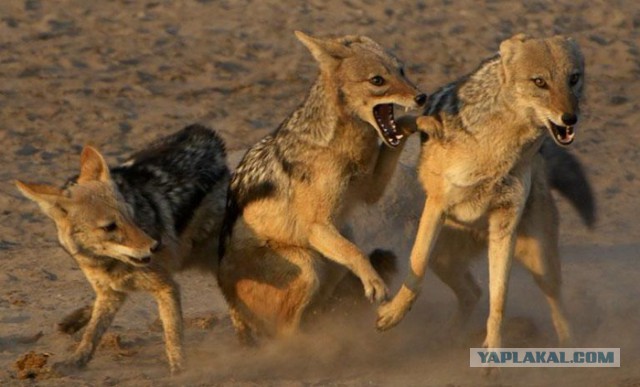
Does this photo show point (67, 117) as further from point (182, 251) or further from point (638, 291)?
point (638, 291)

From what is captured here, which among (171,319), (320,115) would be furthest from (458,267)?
(171,319)

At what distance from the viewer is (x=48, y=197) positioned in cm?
878

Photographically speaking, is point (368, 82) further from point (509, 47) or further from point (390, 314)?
point (390, 314)

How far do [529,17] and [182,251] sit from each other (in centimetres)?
789

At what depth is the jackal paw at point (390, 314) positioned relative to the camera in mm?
9047

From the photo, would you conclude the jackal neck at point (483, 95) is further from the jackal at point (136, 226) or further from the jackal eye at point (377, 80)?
the jackal at point (136, 226)

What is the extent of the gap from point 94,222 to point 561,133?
2762 mm

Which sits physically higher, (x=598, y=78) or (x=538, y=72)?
(x=538, y=72)

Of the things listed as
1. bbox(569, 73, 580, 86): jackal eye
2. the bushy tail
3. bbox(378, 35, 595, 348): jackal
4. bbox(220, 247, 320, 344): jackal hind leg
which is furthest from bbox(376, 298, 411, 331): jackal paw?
bbox(569, 73, 580, 86): jackal eye

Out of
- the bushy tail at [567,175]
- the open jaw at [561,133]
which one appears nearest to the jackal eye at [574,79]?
the open jaw at [561,133]

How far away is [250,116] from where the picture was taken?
14.1m

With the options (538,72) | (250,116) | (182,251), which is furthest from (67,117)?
(538,72)

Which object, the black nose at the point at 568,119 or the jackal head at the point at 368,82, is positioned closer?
the black nose at the point at 568,119

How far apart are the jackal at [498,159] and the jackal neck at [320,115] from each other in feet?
1.75
